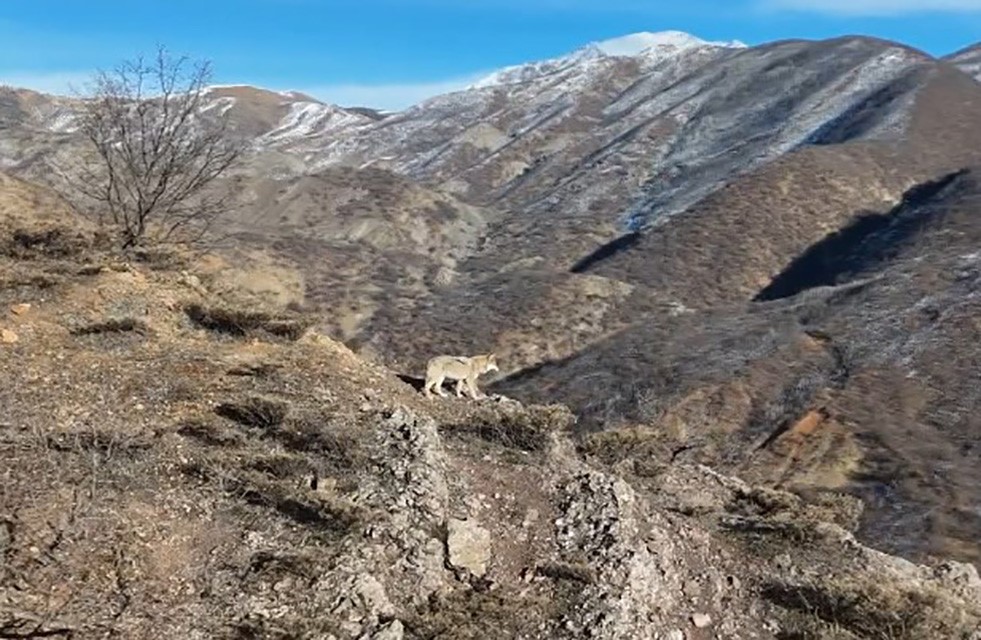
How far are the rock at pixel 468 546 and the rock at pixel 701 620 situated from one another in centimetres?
254

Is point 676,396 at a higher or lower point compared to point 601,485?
lower

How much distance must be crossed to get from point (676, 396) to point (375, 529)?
34.1m

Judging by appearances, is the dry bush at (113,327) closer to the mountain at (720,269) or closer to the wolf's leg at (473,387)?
the wolf's leg at (473,387)

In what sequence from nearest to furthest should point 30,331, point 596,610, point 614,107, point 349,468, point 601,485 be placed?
point 596,610 < point 349,468 < point 601,485 < point 30,331 < point 614,107

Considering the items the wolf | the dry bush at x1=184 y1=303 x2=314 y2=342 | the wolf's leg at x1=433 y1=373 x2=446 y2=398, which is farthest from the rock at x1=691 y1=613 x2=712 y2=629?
the dry bush at x1=184 y1=303 x2=314 y2=342

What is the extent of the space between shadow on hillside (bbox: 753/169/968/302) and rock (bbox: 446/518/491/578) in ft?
198

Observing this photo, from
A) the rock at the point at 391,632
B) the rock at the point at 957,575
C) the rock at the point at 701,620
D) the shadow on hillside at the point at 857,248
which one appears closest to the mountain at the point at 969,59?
the shadow on hillside at the point at 857,248

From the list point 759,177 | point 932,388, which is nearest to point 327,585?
point 932,388

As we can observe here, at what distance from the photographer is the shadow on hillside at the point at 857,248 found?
7119 cm

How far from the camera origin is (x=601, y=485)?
482 inches

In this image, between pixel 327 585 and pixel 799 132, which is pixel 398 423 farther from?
pixel 799 132

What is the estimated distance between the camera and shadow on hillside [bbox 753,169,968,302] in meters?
71.2

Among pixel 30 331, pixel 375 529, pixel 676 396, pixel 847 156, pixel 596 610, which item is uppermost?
pixel 847 156

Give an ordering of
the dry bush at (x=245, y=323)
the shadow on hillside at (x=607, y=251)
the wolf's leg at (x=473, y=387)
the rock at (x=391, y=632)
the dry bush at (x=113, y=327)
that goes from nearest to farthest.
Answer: the rock at (x=391, y=632), the dry bush at (x=113, y=327), the dry bush at (x=245, y=323), the wolf's leg at (x=473, y=387), the shadow on hillside at (x=607, y=251)
